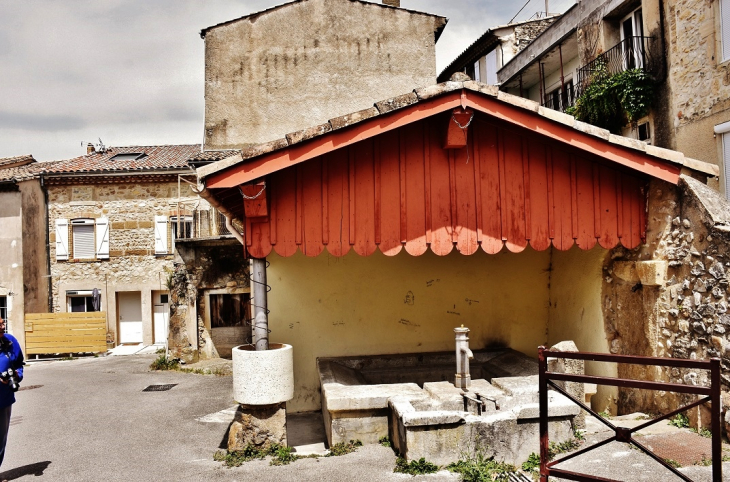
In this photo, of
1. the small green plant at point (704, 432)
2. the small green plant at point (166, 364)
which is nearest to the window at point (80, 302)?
the small green plant at point (166, 364)

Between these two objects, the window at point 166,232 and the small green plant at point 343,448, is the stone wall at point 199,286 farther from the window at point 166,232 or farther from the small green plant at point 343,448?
the small green plant at point 343,448

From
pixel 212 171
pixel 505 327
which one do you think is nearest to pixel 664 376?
pixel 505 327

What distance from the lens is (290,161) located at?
5.67 m

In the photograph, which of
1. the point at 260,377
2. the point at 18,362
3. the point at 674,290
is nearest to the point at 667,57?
the point at 674,290

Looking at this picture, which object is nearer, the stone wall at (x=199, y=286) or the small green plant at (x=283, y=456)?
the small green plant at (x=283, y=456)

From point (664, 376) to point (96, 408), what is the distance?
929cm

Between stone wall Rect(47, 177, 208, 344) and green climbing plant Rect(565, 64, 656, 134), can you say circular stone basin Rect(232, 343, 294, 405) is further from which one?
stone wall Rect(47, 177, 208, 344)

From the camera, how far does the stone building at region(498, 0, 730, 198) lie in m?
10.3

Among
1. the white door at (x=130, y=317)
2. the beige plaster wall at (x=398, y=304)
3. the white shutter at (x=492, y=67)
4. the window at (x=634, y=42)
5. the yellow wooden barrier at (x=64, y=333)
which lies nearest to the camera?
the beige plaster wall at (x=398, y=304)

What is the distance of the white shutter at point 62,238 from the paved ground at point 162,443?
7741 mm

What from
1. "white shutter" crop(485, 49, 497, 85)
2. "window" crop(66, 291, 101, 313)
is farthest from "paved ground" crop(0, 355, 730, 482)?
"white shutter" crop(485, 49, 497, 85)

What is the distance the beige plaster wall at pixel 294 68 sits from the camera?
16.7 meters

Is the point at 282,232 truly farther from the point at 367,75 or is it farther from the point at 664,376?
the point at 367,75

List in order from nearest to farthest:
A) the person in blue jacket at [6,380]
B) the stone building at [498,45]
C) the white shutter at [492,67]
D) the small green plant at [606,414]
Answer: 1. the person in blue jacket at [6,380]
2. the small green plant at [606,414]
3. the stone building at [498,45]
4. the white shutter at [492,67]
